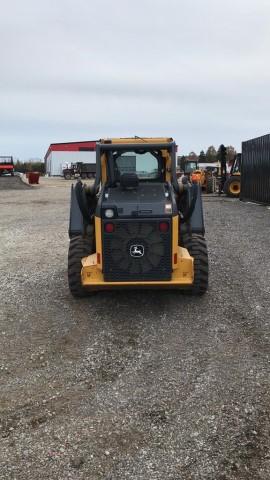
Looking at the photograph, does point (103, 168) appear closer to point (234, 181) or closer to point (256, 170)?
point (256, 170)

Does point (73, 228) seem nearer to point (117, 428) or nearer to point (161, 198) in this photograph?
point (161, 198)

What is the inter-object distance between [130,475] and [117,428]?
56 cm

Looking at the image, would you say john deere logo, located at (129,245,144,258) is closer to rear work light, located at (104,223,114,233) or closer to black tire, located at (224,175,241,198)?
rear work light, located at (104,223,114,233)

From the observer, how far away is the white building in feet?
254

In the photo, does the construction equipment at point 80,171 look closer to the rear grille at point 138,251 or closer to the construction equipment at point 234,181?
the construction equipment at point 234,181

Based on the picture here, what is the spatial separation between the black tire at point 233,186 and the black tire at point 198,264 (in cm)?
1960

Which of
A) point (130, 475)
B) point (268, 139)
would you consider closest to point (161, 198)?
point (130, 475)

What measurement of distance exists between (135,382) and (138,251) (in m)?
2.08

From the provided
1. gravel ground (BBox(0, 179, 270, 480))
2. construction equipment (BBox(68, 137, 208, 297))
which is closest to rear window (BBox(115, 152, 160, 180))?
construction equipment (BBox(68, 137, 208, 297))

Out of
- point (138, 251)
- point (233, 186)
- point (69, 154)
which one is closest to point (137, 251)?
point (138, 251)

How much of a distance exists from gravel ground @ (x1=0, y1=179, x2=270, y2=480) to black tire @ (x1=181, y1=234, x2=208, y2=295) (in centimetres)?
18

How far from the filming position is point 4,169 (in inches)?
2110

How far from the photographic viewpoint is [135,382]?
448 centimetres

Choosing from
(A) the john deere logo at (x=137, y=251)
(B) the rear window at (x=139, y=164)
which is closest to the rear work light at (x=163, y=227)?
(A) the john deere logo at (x=137, y=251)
